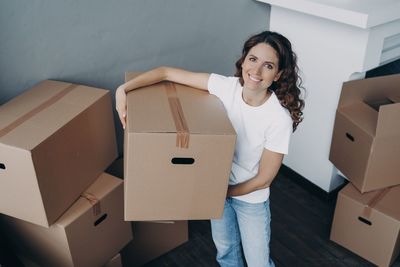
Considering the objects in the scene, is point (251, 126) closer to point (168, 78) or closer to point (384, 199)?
point (168, 78)

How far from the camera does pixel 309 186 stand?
211 centimetres

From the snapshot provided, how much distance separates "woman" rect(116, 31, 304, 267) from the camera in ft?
3.74

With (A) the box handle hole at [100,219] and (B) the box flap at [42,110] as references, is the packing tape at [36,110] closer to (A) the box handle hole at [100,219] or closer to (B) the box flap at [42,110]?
(B) the box flap at [42,110]

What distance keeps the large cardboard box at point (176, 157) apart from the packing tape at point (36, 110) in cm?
33

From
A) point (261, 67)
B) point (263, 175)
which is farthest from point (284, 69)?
point (263, 175)

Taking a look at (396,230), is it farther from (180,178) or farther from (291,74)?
(180,178)

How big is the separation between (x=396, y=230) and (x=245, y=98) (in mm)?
862

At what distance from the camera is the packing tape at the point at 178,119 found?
3.11 feet

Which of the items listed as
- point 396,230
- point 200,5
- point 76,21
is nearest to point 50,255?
point 76,21

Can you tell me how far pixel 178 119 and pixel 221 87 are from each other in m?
0.26

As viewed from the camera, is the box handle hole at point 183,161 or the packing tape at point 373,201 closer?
the box handle hole at point 183,161

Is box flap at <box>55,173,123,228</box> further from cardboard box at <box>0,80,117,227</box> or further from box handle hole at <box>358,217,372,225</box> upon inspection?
box handle hole at <box>358,217,372,225</box>

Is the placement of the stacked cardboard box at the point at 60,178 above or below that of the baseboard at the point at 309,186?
above

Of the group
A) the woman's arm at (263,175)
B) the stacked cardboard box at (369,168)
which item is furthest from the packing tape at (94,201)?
the stacked cardboard box at (369,168)
